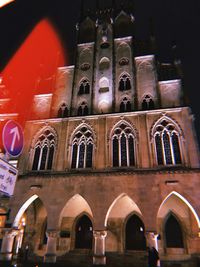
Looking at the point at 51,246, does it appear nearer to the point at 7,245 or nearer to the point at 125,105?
the point at 7,245

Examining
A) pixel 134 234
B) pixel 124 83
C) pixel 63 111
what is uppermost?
pixel 124 83

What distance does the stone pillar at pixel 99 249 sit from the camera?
13.8m

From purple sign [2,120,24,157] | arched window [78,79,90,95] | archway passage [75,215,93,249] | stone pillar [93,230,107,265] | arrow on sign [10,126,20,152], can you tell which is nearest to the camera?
purple sign [2,120,24,157]

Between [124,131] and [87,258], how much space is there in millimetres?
10110

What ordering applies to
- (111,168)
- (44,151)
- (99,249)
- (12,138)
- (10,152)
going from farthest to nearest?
(44,151), (111,168), (99,249), (12,138), (10,152)

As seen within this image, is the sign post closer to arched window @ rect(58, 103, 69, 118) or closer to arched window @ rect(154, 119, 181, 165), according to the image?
arched window @ rect(154, 119, 181, 165)

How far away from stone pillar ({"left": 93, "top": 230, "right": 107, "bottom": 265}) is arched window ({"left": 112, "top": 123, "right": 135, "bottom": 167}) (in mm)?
4918

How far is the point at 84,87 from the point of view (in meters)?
20.5

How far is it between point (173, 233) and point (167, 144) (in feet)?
21.3

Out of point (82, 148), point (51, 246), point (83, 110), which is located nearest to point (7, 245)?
point (51, 246)

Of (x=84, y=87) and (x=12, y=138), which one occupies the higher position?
(x=84, y=87)

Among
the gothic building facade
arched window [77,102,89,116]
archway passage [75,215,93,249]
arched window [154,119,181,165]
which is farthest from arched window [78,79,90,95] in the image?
archway passage [75,215,93,249]

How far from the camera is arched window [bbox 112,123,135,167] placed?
16547 mm

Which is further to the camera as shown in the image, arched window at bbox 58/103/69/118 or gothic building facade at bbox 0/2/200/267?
arched window at bbox 58/103/69/118
